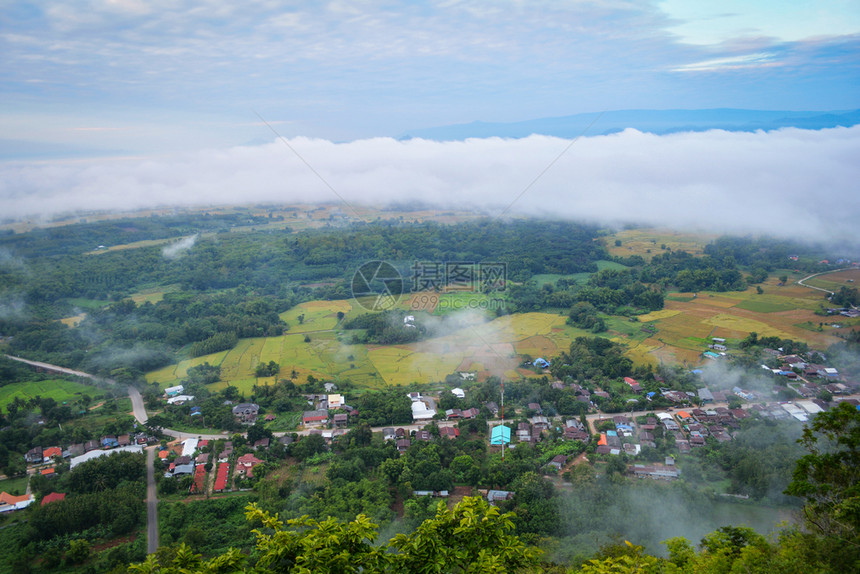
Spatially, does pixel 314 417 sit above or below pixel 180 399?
below

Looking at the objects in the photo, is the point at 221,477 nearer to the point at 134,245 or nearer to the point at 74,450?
the point at 74,450

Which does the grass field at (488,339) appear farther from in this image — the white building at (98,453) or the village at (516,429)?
the white building at (98,453)

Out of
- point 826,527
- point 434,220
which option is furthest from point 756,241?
point 826,527

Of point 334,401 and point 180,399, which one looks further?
point 180,399

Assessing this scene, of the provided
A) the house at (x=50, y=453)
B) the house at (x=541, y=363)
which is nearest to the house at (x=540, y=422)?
the house at (x=541, y=363)

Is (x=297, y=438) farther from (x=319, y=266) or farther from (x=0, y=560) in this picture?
(x=319, y=266)

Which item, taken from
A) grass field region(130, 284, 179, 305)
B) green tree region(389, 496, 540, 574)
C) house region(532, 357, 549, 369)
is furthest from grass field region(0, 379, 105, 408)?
green tree region(389, 496, 540, 574)

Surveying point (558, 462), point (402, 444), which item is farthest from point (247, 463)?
point (558, 462)
